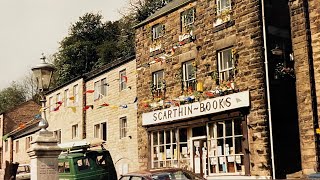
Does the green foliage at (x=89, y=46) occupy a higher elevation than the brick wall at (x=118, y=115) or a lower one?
higher

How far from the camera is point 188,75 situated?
76.2 ft

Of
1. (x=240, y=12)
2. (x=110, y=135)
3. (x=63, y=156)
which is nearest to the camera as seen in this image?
(x=63, y=156)

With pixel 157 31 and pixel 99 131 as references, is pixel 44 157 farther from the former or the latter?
pixel 99 131

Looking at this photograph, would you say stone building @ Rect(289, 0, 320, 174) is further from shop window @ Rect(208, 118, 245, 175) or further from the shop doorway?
the shop doorway

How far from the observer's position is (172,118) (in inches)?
912

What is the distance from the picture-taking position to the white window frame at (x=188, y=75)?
2277 centimetres

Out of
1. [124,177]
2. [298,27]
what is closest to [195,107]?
[298,27]

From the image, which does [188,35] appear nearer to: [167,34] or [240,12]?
[167,34]

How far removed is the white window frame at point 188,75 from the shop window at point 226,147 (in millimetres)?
2543

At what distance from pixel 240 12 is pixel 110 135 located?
1330 cm

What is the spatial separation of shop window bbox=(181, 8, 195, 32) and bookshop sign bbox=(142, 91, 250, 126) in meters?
3.90

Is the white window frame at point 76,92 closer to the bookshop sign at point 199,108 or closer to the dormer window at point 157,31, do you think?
the bookshop sign at point 199,108

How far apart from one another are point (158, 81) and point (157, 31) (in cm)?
272

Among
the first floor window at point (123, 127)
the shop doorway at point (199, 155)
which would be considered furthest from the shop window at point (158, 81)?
the first floor window at point (123, 127)
